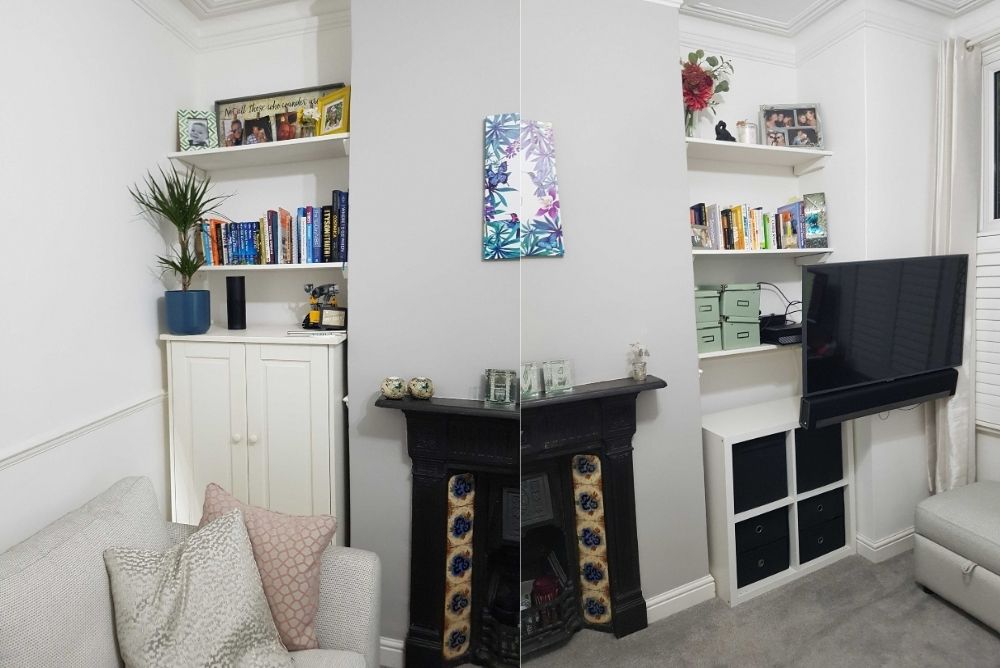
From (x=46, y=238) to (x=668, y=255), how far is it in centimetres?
73

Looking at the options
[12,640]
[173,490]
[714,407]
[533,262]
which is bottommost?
[12,640]

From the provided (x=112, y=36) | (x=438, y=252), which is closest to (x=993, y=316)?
(x=438, y=252)

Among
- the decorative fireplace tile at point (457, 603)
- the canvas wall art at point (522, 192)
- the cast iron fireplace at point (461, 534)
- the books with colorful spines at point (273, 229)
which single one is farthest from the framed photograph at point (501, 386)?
the books with colorful spines at point (273, 229)

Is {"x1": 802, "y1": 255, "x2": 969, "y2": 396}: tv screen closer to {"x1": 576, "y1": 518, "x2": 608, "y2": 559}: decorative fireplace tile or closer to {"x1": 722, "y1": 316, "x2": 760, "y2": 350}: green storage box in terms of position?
{"x1": 722, "y1": 316, "x2": 760, "y2": 350}: green storage box

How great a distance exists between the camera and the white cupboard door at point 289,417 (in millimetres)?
533

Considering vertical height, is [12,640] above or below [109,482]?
below

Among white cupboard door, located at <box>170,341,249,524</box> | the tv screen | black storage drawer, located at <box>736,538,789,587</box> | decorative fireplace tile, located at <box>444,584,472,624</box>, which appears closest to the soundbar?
the tv screen

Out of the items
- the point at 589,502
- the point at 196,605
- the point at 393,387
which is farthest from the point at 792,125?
the point at 196,605

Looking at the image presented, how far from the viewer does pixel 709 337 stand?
0.34 metres

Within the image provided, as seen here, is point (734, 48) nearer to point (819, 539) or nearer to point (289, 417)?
point (819, 539)

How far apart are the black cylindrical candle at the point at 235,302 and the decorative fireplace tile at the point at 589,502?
1.66ft

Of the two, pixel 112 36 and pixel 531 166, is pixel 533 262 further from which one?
pixel 112 36

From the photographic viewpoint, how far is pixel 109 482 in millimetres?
515

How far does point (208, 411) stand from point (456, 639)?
459 millimetres
